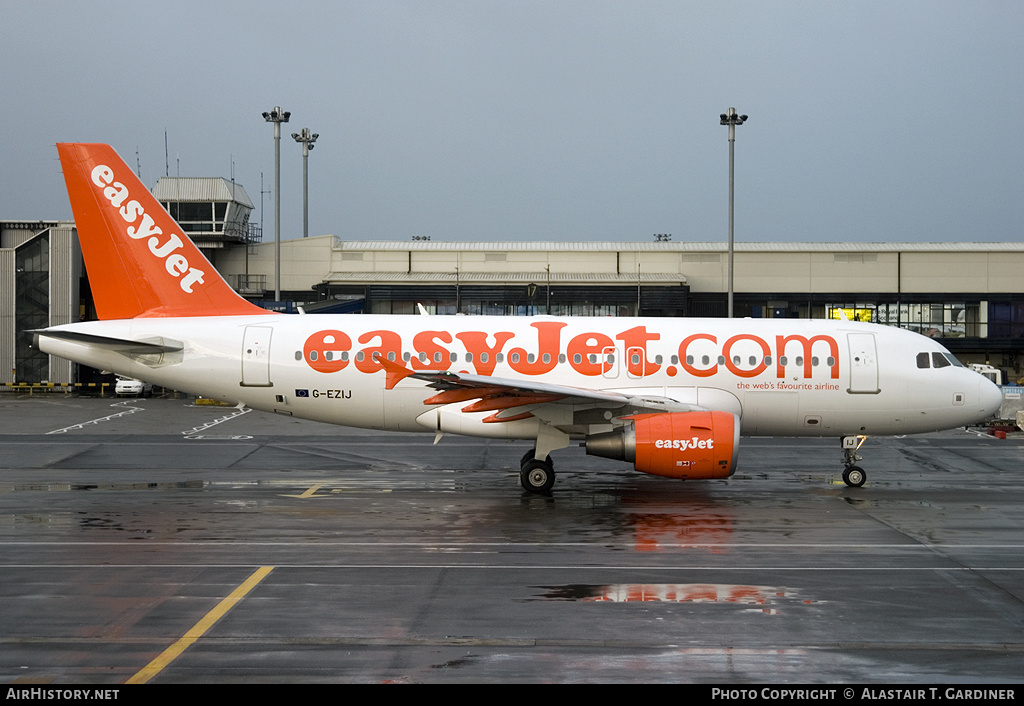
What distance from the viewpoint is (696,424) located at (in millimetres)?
19000

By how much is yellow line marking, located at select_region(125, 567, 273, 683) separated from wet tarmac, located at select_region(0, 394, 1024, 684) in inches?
1.8

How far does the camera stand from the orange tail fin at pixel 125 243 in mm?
22094

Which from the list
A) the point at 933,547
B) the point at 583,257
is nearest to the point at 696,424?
the point at 933,547

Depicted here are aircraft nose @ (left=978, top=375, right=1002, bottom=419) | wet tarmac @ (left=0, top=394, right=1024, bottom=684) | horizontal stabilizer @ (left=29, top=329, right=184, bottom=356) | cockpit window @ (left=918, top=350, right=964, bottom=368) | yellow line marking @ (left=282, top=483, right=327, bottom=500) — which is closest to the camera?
wet tarmac @ (left=0, top=394, right=1024, bottom=684)

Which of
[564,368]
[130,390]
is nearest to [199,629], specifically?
[564,368]

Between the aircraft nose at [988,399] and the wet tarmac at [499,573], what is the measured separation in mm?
1868

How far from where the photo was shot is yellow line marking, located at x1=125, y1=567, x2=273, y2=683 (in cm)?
937

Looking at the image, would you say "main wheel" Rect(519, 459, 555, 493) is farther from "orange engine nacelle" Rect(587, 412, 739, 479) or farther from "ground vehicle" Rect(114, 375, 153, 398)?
"ground vehicle" Rect(114, 375, 153, 398)

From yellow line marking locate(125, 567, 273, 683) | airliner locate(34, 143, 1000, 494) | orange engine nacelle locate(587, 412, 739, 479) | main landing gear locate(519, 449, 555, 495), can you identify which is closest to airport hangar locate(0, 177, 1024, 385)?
airliner locate(34, 143, 1000, 494)

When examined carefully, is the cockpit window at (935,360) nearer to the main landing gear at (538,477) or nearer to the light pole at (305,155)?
the main landing gear at (538,477)

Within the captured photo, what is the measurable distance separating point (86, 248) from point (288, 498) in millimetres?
7935

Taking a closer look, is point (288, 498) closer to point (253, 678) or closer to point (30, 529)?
point (30, 529)

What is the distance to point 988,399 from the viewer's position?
71.7 ft

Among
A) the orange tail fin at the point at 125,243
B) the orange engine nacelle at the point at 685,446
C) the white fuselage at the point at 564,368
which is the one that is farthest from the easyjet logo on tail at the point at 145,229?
the orange engine nacelle at the point at 685,446
